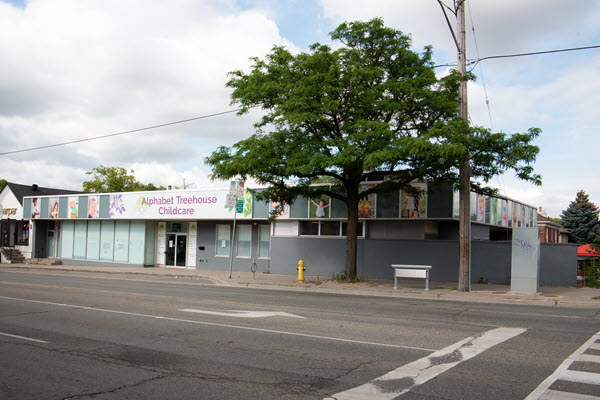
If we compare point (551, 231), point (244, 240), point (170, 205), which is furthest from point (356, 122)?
point (551, 231)

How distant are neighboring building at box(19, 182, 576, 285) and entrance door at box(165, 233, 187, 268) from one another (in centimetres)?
6

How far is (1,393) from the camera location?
5684 mm

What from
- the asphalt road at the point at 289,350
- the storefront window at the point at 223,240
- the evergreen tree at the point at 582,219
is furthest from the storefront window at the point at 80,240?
the evergreen tree at the point at 582,219

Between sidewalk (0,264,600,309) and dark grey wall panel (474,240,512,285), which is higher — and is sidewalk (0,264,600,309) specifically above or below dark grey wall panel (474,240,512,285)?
below

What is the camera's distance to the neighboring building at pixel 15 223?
37.1 metres

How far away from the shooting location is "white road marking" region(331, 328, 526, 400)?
559 cm

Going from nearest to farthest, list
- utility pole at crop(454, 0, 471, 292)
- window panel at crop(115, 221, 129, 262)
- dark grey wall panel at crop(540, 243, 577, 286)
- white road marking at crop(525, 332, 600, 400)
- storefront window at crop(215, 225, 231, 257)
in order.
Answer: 1. white road marking at crop(525, 332, 600, 400)
2. utility pole at crop(454, 0, 471, 292)
3. dark grey wall panel at crop(540, 243, 577, 286)
4. storefront window at crop(215, 225, 231, 257)
5. window panel at crop(115, 221, 129, 262)

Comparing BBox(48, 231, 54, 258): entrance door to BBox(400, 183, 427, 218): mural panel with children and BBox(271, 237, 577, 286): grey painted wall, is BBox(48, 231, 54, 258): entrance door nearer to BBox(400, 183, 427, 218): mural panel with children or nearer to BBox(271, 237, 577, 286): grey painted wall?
BBox(271, 237, 577, 286): grey painted wall

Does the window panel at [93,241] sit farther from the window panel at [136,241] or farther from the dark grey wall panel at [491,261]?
the dark grey wall panel at [491,261]

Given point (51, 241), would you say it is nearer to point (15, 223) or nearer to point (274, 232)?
point (15, 223)

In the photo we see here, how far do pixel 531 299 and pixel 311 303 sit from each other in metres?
6.69

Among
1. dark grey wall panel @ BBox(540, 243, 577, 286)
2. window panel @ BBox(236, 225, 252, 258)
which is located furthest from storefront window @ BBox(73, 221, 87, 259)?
dark grey wall panel @ BBox(540, 243, 577, 286)

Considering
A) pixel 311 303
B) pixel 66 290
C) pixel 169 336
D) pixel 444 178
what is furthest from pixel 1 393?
pixel 444 178

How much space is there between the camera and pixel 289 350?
777cm
